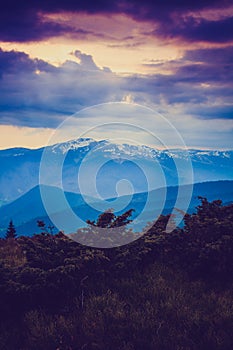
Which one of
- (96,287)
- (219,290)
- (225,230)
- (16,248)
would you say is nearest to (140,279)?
(96,287)

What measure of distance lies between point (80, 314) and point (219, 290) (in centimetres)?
319

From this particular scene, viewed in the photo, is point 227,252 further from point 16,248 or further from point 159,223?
point 16,248

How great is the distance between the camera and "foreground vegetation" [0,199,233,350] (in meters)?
6.13

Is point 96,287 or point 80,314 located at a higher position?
point 96,287

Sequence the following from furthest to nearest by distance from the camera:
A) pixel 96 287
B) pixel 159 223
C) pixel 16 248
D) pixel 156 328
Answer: pixel 16 248 < pixel 159 223 < pixel 96 287 < pixel 156 328

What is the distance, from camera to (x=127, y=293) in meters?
7.54

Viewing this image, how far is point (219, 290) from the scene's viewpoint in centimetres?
766

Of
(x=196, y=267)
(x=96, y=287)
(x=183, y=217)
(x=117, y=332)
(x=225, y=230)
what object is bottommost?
(x=117, y=332)

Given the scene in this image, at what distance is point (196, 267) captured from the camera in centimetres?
826

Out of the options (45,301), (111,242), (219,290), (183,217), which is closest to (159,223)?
(183,217)

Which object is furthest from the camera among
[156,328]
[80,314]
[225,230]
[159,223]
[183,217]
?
[159,223]

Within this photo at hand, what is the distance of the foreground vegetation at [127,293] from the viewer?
6.13m

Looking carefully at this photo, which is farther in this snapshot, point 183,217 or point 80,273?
point 183,217

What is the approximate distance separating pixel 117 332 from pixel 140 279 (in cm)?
213
